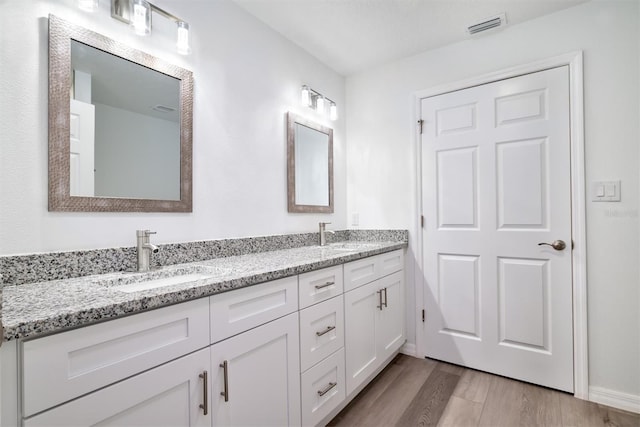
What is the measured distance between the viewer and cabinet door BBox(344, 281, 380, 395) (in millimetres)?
1773

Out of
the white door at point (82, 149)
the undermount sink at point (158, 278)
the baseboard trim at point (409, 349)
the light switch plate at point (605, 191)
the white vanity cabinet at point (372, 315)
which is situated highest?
the white door at point (82, 149)

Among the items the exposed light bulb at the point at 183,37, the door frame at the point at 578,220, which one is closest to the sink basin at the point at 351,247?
the door frame at the point at 578,220

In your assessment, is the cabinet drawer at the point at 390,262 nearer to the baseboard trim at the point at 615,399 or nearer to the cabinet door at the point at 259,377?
the cabinet door at the point at 259,377

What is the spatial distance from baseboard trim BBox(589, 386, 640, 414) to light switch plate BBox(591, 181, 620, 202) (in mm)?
1098

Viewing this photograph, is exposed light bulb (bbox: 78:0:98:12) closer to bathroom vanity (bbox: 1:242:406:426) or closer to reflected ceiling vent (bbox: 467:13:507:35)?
bathroom vanity (bbox: 1:242:406:426)

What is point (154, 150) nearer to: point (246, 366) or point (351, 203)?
point (246, 366)

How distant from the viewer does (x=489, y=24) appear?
2.13 meters

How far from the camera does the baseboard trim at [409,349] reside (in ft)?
8.20

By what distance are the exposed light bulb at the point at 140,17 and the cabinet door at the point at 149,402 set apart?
133 centimetres

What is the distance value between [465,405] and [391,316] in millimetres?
659

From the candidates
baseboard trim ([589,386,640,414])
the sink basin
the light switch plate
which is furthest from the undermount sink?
baseboard trim ([589,386,640,414])

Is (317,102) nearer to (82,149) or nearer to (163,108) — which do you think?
(163,108)

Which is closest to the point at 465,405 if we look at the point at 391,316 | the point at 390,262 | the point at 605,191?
the point at 391,316

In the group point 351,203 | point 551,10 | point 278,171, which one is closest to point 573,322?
point 351,203
